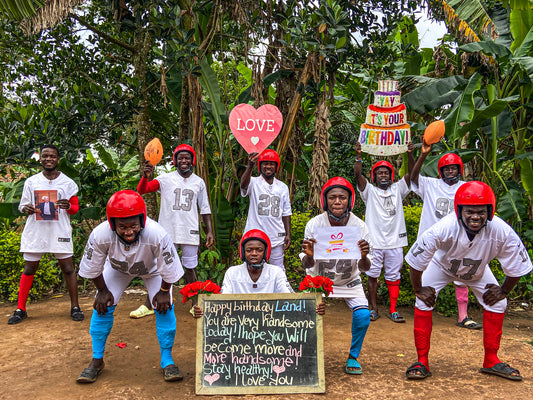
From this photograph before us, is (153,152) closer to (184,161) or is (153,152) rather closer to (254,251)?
(184,161)

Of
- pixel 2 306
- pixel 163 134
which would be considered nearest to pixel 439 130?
pixel 163 134

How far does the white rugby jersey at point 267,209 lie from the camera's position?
5.80m

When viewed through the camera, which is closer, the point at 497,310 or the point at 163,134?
the point at 497,310

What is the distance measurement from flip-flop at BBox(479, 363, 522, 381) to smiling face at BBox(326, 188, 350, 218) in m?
1.98

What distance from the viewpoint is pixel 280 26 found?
6.75 meters

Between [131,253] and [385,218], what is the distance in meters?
3.45

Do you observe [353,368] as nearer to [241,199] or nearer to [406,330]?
[406,330]

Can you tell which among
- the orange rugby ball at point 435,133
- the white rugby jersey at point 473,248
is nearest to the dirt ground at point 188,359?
the white rugby jersey at point 473,248

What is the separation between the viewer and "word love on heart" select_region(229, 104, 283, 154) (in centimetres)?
620

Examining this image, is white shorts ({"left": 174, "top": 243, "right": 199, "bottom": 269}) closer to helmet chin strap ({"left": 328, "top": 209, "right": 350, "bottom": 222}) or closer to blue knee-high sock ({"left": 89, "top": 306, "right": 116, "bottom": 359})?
blue knee-high sock ({"left": 89, "top": 306, "right": 116, "bottom": 359})

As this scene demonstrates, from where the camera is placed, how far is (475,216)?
148 inches

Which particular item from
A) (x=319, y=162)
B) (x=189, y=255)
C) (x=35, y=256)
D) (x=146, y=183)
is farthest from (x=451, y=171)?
(x=35, y=256)

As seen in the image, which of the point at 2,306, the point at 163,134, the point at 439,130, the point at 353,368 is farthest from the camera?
the point at 163,134

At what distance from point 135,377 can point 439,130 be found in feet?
13.3
